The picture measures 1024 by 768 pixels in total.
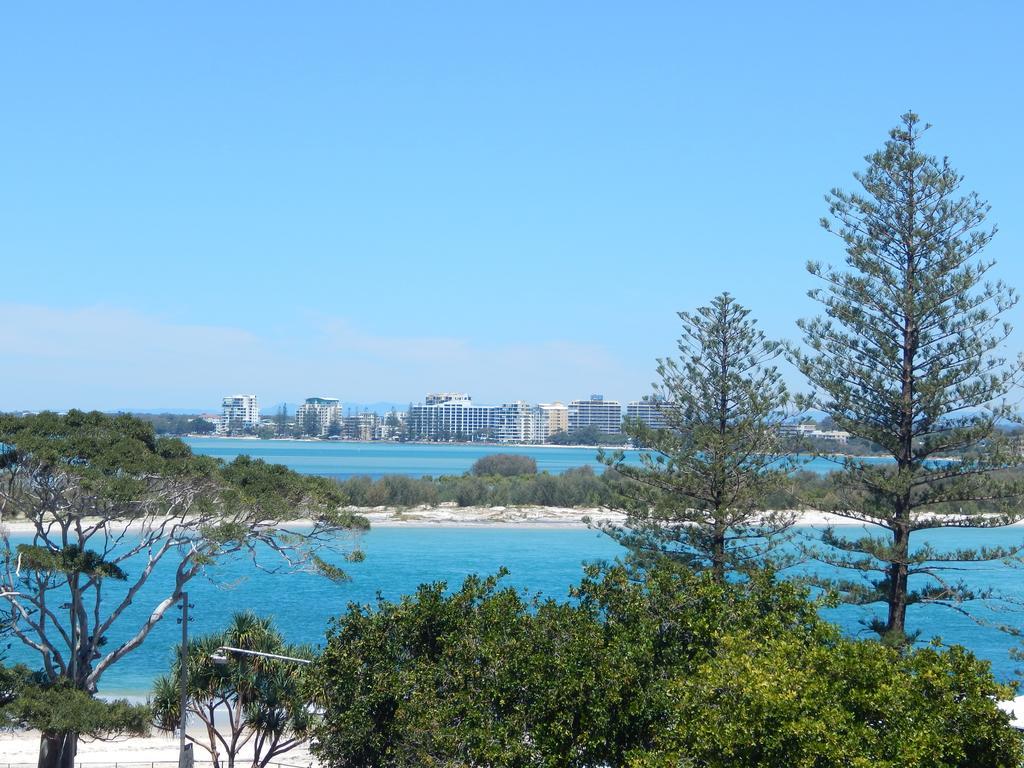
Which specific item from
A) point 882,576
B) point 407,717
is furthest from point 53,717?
point 882,576

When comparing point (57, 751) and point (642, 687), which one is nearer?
point (642, 687)

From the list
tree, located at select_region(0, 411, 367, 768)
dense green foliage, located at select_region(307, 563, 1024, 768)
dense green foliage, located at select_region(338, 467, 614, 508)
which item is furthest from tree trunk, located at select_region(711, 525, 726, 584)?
dense green foliage, located at select_region(338, 467, 614, 508)

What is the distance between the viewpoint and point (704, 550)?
1636 cm

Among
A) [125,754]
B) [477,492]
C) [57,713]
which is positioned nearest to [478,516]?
[477,492]

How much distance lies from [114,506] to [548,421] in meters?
168

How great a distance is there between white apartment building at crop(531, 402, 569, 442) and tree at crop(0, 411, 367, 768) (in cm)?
15978

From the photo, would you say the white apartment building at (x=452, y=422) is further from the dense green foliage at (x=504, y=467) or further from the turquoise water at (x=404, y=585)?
the turquoise water at (x=404, y=585)

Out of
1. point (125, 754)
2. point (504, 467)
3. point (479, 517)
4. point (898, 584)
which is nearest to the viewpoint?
point (898, 584)

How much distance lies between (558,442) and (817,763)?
163112mm

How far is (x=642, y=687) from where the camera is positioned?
8125 millimetres

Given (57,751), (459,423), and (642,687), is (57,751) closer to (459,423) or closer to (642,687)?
(642,687)

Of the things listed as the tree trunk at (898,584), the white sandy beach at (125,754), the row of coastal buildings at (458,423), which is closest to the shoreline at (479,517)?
the white sandy beach at (125,754)

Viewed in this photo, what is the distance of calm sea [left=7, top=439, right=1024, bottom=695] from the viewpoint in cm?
2280

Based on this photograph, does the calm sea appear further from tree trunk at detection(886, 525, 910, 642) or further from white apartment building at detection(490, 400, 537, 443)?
white apartment building at detection(490, 400, 537, 443)
